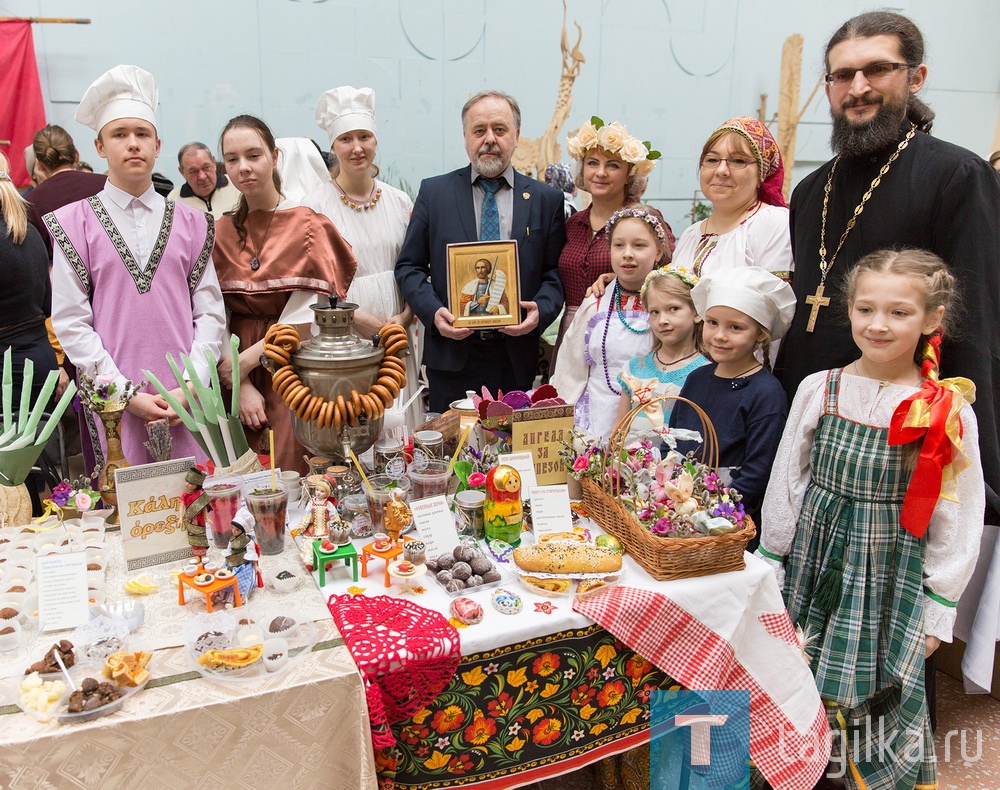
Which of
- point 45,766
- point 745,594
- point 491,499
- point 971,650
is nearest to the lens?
point 45,766

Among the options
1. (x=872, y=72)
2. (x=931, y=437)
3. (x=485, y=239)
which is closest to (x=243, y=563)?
(x=931, y=437)

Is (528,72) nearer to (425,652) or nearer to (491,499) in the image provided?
(491,499)

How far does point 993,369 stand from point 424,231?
7.46 ft

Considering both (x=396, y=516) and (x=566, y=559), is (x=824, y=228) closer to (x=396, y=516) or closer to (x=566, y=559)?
(x=566, y=559)

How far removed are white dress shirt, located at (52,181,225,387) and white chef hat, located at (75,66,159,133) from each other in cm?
23

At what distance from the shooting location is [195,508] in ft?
5.90

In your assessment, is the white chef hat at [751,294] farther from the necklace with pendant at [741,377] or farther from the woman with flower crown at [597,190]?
the woman with flower crown at [597,190]

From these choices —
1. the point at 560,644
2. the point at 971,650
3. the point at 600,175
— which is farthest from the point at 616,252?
the point at 971,650

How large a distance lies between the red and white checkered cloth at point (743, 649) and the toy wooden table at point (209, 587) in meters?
0.78

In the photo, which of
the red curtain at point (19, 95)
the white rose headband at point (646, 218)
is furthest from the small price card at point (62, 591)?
the red curtain at point (19, 95)

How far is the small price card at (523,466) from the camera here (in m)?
2.07

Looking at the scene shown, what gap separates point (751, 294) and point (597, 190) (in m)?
1.12

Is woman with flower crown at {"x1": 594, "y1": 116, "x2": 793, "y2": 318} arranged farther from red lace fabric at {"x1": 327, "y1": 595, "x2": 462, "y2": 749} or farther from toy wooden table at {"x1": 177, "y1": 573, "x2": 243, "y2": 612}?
toy wooden table at {"x1": 177, "y1": 573, "x2": 243, "y2": 612}

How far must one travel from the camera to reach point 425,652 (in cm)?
152
